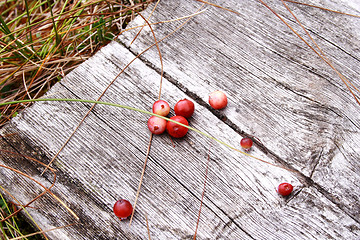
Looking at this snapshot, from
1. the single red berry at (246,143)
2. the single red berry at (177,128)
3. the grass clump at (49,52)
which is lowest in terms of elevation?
the single red berry at (246,143)

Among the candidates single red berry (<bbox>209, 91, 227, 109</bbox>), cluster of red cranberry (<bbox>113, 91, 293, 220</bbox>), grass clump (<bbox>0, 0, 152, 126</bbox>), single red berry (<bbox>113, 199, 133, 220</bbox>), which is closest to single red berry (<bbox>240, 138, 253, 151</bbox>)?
cluster of red cranberry (<bbox>113, 91, 293, 220</bbox>)

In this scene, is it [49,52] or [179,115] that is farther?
[49,52]

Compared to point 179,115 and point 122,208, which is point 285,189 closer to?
point 179,115

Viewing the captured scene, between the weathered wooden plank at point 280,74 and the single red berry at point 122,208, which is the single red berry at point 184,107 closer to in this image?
the weathered wooden plank at point 280,74

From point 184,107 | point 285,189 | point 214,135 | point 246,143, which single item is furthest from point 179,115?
point 285,189

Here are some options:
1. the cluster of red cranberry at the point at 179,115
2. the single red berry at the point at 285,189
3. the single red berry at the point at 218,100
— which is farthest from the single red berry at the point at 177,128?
the single red berry at the point at 285,189

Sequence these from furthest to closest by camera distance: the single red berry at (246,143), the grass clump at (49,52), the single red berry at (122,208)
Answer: the grass clump at (49,52), the single red berry at (246,143), the single red berry at (122,208)

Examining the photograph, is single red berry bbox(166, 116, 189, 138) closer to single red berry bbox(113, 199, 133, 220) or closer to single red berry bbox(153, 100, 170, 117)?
single red berry bbox(153, 100, 170, 117)
